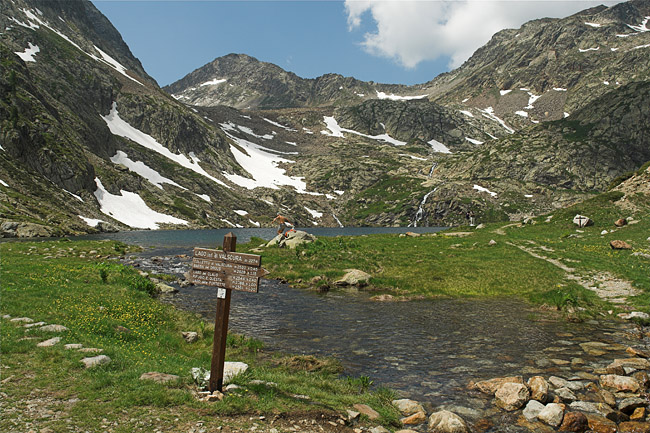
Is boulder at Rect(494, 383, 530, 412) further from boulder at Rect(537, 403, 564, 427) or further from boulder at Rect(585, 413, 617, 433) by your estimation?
boulder at Rect(585, 413, 617, 433)

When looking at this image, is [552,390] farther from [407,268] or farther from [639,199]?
[639,199]

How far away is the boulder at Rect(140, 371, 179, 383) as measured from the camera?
10.1 m

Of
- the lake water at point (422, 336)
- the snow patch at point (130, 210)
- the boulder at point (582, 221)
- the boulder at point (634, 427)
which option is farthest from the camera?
the snow patch at point (130, 210)

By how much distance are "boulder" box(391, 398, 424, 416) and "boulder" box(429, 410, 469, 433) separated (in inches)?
32.9

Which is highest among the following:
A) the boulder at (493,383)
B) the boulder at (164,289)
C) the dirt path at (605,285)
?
the dirt path at (605,285)

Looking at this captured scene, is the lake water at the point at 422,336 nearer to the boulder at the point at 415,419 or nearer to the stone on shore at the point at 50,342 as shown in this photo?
the boulder at the point at 415,419

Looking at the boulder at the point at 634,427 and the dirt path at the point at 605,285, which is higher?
the dirt path at the point at 605,285

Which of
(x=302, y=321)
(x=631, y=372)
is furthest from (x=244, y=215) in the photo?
(x=631, y=372)

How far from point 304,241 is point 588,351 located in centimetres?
3462

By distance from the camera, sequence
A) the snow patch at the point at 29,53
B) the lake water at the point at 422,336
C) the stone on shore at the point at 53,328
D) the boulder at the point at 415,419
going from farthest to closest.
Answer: the snow patch at the point at 29,53 < the lake water at the point at 422,336 < the stone on shore at the point at 53,328 < the boulder at the point at 415,419

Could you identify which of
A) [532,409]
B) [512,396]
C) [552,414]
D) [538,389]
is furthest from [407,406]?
[538,389]

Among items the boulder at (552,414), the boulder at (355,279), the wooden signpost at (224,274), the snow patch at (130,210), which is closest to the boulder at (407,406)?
the boulder at (552,414)

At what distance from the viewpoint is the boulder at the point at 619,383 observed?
452 inches

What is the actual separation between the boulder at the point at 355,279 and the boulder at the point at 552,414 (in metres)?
20.9
